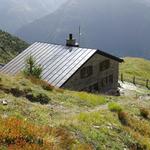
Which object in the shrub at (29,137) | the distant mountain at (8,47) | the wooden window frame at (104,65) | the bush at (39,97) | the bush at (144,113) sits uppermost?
the distant mountain at (8,47)

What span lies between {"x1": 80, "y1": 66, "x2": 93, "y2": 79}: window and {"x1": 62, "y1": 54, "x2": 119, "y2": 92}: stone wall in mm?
436

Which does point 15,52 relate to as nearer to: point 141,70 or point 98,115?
point 141,70

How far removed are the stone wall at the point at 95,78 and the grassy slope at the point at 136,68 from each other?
4914 centimetres

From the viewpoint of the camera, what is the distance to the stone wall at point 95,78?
162ft

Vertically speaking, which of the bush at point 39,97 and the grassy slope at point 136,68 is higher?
the grassy slope at point 136,68

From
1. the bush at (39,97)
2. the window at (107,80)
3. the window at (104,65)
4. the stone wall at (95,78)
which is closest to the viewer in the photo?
the bush at (39,97)

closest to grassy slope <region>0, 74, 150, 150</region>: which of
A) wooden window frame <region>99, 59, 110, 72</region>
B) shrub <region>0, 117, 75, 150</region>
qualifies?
shrub <region>0, 117, 75, 150</region>

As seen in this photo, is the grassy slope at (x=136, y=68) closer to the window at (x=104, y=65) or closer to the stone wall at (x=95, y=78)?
the stone wall at (x=95, y=78)

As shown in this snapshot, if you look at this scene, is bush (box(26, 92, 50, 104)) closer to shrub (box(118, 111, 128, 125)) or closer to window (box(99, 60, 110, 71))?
shrub (box(118, 111, 128, 125))

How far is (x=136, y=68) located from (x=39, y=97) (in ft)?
338

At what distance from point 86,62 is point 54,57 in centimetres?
435

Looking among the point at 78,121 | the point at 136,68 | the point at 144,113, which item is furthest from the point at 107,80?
the point at 136,68

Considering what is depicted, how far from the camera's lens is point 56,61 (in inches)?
2019

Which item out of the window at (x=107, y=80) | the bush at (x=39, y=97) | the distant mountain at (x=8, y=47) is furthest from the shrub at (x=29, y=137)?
the distant mountain at (x=8, y=47)
